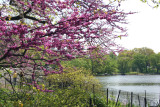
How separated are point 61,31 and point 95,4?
1.43 m

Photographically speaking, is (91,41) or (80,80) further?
(80,80)

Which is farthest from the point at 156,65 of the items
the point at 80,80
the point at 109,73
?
the point at 80,80

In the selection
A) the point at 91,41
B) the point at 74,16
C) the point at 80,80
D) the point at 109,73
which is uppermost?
the point at 74,16

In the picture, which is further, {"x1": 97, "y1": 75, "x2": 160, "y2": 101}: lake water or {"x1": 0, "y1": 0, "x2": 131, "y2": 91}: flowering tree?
{"x1": 97, "y1": 75, "x2": 160, "y2": 101}: lake water

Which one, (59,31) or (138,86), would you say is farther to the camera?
(138,86)

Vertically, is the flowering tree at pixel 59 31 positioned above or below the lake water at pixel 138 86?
above

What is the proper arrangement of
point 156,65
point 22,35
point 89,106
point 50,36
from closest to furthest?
point 22,35 → point 50,36 → point 89,106 → point 156,65

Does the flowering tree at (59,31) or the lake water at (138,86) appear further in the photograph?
the lake water at (138,86)

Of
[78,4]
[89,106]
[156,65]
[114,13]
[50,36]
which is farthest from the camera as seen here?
[156,65]

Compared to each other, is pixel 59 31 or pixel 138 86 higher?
pixel 59 31

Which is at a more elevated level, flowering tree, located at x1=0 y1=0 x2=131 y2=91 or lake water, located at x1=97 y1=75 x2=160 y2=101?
flowering tree, located at x1=0 y1=0 x2=131 y2=91

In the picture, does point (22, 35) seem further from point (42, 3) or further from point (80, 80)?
point (80, 80)

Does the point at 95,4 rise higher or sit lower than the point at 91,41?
higher

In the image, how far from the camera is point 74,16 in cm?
323
